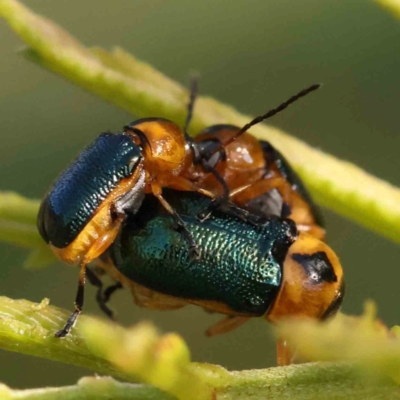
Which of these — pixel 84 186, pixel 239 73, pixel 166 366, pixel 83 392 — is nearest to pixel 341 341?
pixel 166 366

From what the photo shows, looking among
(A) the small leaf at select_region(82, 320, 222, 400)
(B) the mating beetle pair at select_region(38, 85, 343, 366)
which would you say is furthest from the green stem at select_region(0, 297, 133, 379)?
(B) the mating beetle pair at select_region(38, 85, 343, 366)

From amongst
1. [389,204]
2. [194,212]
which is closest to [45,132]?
[194,212]

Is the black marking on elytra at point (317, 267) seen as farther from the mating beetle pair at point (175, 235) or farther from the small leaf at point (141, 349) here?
the small leaf at point (141, 349)

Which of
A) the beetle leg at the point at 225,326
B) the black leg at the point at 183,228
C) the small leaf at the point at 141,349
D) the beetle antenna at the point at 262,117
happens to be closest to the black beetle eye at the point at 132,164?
the black leg at the point at 183,228

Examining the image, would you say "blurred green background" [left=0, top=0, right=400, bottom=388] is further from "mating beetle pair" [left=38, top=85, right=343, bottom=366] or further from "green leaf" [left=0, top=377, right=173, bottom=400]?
"green leaf" [left=0, top=377, right=173, bottom=400]

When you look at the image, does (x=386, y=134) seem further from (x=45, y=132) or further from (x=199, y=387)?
(x=199, y=387)

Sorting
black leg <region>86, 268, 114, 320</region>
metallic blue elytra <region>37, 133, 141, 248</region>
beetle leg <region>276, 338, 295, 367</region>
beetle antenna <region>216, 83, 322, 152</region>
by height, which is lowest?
black leg <region>86, 268, 114, 320</region>
